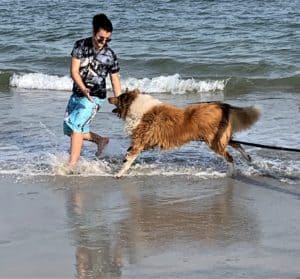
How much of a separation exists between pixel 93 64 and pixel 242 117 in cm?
158

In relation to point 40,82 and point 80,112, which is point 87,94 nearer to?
point 80,112

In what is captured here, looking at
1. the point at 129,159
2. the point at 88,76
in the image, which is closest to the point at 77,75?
the point at 88,76

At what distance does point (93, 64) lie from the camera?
6945 millimetres

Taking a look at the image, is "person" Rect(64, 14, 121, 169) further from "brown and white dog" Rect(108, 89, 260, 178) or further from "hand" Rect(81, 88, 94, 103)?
"brown and white dog" Rect(108, 89, 260, 178)

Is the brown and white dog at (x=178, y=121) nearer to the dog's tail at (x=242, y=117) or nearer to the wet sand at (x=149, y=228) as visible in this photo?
the dog's tail at (x=242, y=117)

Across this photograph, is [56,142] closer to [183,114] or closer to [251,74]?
[183,114]

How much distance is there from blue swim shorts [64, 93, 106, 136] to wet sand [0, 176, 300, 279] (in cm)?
53

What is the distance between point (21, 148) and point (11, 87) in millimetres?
5391

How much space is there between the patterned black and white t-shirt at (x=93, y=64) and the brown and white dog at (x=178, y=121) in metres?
0.23

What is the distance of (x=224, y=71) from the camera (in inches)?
569

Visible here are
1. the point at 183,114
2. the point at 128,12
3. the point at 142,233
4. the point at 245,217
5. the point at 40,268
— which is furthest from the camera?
the point at 128,12

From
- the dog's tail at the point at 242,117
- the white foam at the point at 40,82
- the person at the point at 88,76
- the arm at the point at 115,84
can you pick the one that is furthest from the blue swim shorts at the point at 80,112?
the white foam at the point at 40,82

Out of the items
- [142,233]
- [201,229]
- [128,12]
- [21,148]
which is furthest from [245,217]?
[128,12]

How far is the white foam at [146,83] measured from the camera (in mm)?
13055
